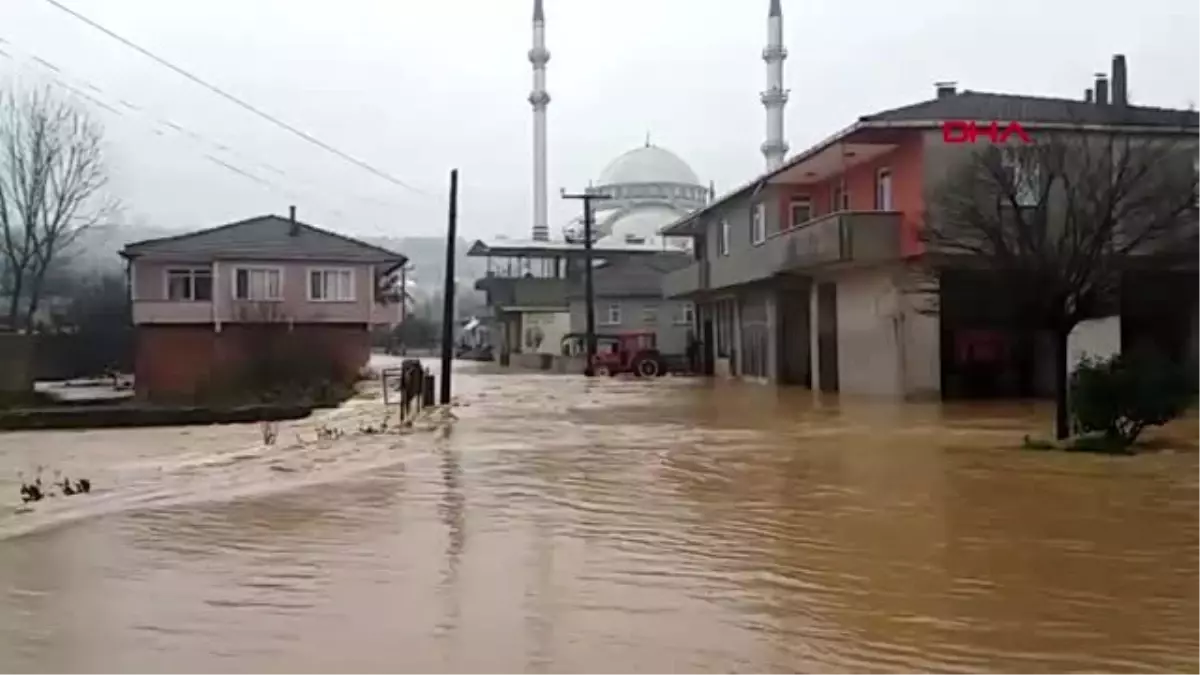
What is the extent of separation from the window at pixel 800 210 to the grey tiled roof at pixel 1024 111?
289 inches

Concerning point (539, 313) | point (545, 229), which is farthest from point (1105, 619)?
point (545, 229)

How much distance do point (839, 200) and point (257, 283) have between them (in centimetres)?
2432

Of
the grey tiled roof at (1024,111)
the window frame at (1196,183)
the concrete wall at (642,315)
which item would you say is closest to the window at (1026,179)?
the window frame at (1196,183)

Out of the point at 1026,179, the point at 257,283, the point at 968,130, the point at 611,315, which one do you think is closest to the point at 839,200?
the point at 968,130

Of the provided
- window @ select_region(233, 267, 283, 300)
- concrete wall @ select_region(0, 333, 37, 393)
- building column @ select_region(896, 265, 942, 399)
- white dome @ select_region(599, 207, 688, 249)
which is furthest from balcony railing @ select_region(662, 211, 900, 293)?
white dome @ select_region(599, 207, 688, 249)

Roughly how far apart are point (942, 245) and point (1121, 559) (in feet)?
44.0

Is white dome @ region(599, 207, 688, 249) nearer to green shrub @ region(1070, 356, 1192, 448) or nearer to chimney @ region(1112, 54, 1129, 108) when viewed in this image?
chimney @ region(1112, 54, 1129, 108)

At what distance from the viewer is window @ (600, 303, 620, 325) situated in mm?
74375

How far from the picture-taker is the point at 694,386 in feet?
150

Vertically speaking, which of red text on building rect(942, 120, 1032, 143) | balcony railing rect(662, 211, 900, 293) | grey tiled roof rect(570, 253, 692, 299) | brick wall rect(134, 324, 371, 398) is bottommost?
brick wall rect(134, 324, 371, 398)

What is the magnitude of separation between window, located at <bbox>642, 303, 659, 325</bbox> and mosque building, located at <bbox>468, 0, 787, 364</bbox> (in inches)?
2.1

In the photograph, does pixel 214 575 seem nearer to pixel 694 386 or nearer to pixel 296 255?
pixel 694 386

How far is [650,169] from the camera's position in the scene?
103 meters

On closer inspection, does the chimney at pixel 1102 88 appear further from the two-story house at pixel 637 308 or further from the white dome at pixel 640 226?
the white dome at pixel 640 226
